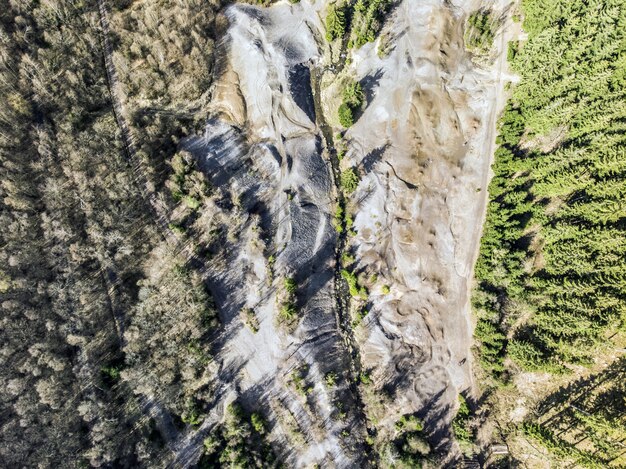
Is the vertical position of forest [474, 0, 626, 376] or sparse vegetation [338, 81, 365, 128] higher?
sparse vegetation [338, 81, 365, 128]

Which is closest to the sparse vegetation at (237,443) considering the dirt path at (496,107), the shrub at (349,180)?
the shrub at (349,180)

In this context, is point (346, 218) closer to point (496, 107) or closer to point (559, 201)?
point (496, 107)

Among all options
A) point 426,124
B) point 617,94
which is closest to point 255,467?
point 426,124

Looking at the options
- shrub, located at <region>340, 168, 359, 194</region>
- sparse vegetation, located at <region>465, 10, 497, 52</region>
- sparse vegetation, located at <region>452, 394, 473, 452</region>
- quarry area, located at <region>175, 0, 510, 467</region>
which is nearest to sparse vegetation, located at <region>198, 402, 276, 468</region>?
quarry area, located at <region>175, 0, 510, 467</region>

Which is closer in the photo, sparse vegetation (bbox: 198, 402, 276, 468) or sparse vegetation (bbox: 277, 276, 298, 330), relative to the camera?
sparse vegetation (bbox: 198, 402, 276, 468)

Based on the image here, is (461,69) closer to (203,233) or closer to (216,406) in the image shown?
(203,233)

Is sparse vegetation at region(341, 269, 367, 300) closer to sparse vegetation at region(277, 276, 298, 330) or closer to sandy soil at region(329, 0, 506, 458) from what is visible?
sandy soil at region(329, 0, 506, 458)

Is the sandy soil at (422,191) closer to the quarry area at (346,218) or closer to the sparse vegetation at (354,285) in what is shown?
the quarry area at (346,218)
